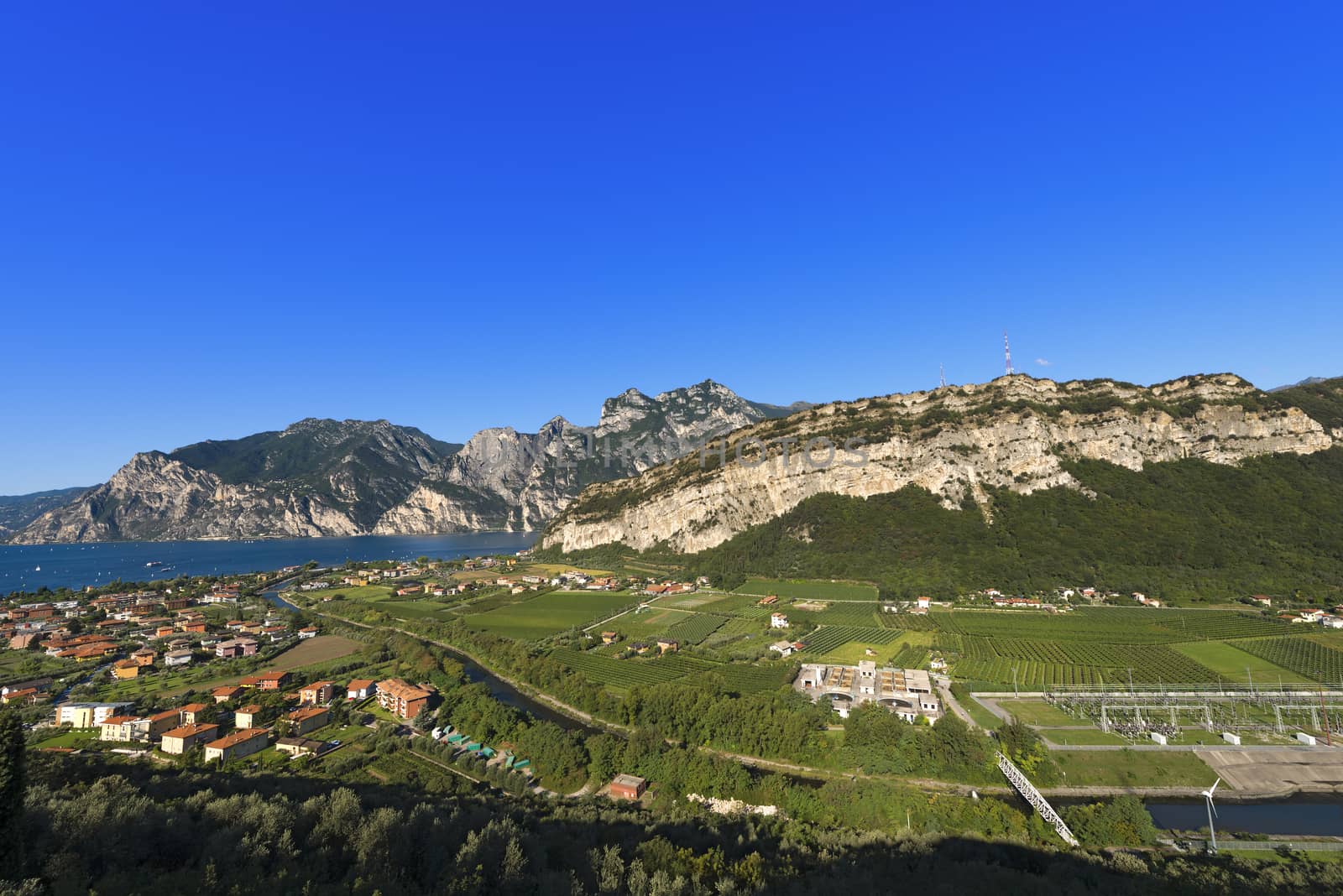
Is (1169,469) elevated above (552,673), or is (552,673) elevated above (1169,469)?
(1169,469)

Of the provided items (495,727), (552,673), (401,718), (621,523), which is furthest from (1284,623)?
(621,523)

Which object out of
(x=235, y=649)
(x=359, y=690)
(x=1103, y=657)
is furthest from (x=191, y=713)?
(x=1103, y=657)

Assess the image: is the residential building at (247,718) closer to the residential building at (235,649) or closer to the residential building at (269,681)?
the residential building at (269,681)

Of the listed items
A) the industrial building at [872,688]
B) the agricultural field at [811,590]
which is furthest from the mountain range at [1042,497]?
the industrial building at [872,688]

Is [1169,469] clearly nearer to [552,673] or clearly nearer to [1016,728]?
[1016,728]

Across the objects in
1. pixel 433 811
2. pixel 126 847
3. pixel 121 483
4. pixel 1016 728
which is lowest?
pixel 1016 728
